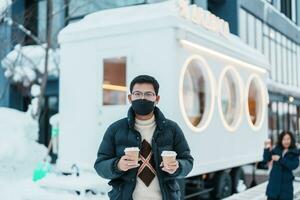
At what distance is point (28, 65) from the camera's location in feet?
45.5

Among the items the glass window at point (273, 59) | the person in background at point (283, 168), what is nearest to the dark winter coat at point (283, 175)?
the person in background at point (283, 168)

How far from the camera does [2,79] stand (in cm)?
1524

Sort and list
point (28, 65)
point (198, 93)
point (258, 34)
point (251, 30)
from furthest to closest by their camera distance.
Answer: point (258, 34), point (251, 30), point (28, 65), point (198, 93)

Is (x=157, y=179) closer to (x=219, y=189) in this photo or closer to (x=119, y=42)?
(x=119, y=42)

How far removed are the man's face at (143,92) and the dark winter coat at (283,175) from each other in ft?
12.1

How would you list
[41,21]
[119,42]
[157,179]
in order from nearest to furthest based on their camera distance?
[157,179], [119,42], [41,21]

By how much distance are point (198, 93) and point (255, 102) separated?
3.19 m

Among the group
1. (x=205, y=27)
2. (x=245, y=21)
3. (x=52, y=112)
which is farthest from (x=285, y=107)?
(x=205, y=27)

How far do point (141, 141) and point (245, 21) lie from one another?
663 inches

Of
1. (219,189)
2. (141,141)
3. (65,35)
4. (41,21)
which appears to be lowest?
(219,189)

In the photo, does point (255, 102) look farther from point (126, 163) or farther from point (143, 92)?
point (126, 163)

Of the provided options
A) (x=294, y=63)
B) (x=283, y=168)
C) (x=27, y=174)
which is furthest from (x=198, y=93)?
(x=294, y=63)

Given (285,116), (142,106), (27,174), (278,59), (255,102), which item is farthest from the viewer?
(278,59)

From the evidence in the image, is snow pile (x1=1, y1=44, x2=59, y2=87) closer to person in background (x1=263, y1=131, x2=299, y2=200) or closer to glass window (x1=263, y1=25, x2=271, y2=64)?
person in background (x1=263, y1=131, x2=299, y2=200)
